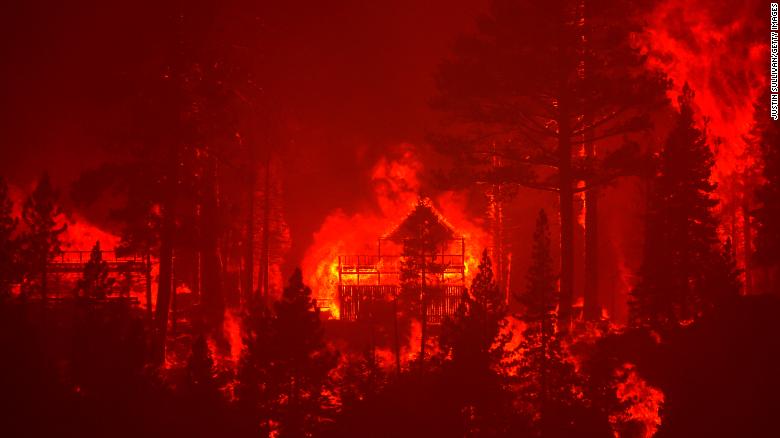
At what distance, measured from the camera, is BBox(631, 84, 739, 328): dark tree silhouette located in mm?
23016

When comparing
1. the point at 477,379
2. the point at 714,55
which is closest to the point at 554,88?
the point at 477,379

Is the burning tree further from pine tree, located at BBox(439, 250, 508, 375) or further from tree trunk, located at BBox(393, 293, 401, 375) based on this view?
pine tree, located at BBox(439, 250, 508, 375)

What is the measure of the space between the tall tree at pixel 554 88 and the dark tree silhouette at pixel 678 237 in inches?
57.3

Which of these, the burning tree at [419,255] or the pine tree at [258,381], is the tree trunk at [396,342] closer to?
the burning tree at [419,255]

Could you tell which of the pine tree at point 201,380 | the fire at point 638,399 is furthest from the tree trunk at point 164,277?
the fire at point 638,399

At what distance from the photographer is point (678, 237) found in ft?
77.3

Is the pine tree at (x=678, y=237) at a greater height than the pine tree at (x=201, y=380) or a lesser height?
greater

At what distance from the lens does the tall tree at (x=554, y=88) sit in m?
24.4

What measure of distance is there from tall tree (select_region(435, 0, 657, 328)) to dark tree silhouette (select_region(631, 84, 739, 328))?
A: 146 cm

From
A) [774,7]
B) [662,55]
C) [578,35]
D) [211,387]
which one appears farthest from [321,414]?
[774,7]

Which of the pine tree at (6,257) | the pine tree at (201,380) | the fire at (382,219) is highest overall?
the fire at (382,219)

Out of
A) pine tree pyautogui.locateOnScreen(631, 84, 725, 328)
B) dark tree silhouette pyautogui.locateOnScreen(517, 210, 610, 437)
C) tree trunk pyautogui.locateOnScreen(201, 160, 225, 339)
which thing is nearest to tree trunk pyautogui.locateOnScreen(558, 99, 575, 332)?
pine tree pyautogui.locateOnScreen(631, 84, 725, 328)

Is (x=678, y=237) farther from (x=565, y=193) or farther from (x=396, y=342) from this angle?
(x=396, y=342)

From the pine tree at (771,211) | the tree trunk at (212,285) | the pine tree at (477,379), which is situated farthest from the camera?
the tree trunk at (212,285)
